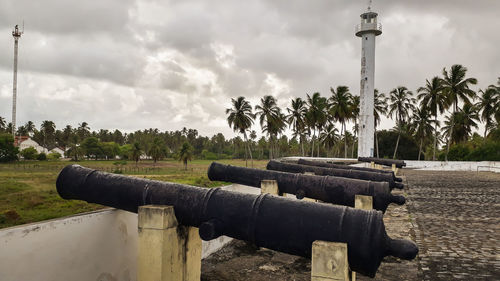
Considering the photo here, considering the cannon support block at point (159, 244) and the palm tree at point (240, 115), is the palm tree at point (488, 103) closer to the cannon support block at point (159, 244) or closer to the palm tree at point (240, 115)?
the palm tree at point (240, 115)

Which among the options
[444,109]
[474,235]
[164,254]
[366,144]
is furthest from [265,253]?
[444,109]

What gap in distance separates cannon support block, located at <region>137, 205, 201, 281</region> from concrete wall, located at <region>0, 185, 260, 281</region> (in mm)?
889

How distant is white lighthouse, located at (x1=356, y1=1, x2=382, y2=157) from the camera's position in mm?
36438

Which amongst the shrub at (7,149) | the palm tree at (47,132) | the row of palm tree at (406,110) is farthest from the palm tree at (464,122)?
the palm tree at (47,132)

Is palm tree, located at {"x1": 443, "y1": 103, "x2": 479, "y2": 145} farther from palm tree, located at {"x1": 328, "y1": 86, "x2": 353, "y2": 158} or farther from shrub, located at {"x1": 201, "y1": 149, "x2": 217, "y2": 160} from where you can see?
shrub, located at {"x1": 201, "y1": 149, "x2": 217, "y2": 160}

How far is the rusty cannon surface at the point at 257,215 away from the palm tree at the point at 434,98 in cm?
4391

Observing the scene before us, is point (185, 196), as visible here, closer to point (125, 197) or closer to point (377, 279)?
point (125, 197)

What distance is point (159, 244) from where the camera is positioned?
4.10 metres

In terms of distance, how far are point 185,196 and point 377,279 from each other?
3.32 meters

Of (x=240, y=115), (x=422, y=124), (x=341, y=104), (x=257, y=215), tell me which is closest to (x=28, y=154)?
(x=240, y=115)

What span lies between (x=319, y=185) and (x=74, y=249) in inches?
163

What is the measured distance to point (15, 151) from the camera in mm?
46875

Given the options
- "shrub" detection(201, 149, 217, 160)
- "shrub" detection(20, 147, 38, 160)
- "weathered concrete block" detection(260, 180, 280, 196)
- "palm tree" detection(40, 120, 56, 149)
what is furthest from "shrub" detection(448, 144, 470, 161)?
"palm tree" detection(40, 120, 56, 149)

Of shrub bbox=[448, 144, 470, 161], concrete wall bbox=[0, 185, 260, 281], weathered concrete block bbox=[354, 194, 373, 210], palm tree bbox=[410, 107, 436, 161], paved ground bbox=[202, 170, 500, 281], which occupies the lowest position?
paved ground bbox=[202, 170, 500, 281]
